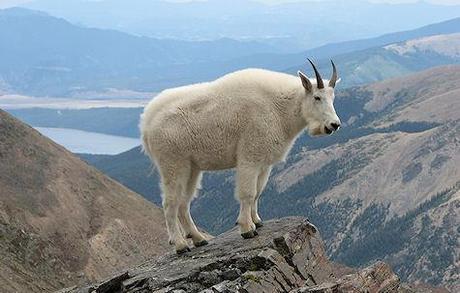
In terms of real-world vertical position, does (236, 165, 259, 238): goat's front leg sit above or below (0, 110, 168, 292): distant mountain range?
above

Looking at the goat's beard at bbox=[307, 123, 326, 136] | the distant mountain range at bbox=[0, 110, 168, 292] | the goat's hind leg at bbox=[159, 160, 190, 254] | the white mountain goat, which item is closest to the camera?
the goat's beard at bbox=[307, 123, 326, 136]

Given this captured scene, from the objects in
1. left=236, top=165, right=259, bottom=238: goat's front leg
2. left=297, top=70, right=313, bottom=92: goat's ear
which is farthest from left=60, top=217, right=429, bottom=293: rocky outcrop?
left=297, top=70, right=313, bottom=92: goat's ear

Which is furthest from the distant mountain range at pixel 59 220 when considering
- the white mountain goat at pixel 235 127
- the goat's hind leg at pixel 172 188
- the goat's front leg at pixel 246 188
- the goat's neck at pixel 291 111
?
the goat's neck at pixel 291 111

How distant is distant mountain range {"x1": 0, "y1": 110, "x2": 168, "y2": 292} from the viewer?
59.2 metres

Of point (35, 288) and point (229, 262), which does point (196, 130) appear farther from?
point (35, 288)

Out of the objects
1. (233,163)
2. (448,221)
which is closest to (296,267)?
(233,163)

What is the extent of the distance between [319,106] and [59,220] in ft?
203

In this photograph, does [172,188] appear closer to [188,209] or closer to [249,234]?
[188,209]

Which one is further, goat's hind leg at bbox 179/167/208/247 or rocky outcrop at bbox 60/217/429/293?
goat's hind leg at bbox 179/167/208/247

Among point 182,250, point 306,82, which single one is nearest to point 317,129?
point 306,82

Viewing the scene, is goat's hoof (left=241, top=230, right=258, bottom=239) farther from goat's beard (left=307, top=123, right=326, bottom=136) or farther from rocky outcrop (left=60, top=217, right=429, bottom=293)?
goat's beard (left=307, top=123, right=326, bottom=136)

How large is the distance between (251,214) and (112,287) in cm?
430

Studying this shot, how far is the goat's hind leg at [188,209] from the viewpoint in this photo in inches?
703

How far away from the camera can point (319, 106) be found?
1677 cm
